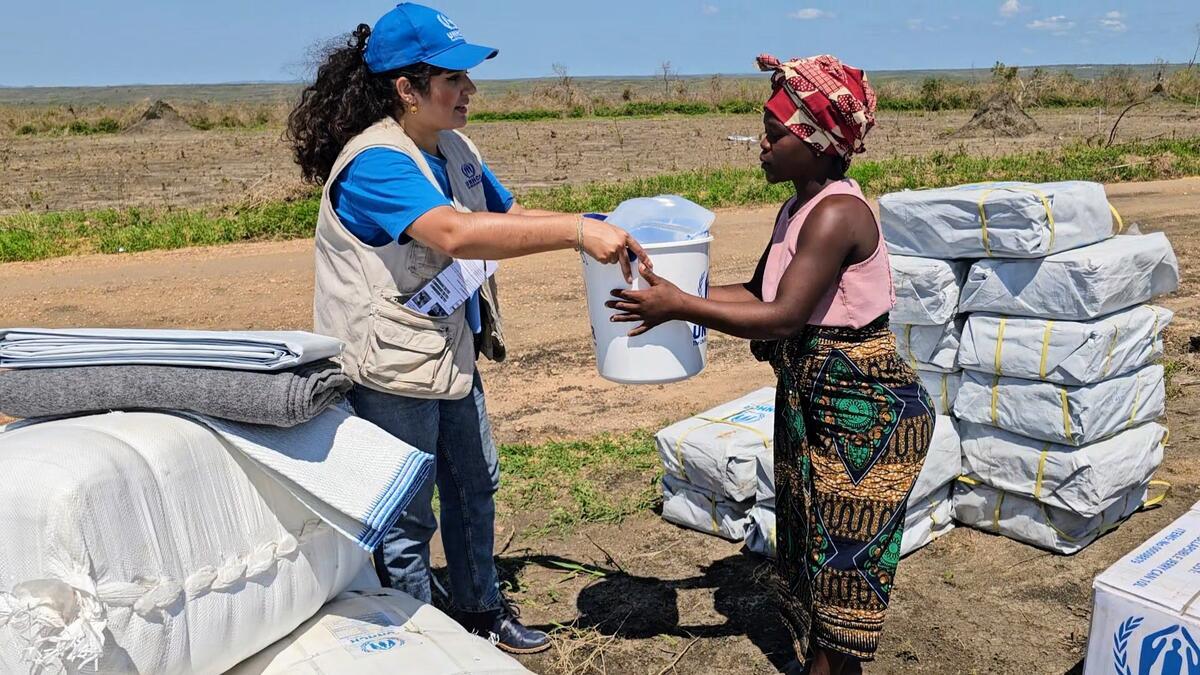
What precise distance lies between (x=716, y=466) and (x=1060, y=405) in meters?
1.18

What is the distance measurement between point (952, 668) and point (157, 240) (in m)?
9.31

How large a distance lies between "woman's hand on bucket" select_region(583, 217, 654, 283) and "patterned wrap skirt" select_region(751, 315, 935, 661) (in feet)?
1.65

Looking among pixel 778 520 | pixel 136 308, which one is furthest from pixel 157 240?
pixel 778 520

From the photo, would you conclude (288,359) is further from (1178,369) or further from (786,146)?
(1178,369)

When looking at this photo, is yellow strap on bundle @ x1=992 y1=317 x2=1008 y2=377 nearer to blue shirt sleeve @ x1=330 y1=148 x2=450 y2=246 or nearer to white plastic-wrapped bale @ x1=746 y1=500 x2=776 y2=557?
white plastic-wrapped bale @ x1=746 y1=500 x2=776 y2=557

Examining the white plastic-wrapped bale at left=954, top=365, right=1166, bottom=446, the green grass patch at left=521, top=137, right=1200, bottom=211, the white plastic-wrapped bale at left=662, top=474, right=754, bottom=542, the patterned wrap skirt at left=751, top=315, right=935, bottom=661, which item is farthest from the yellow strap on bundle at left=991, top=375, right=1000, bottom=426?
the green grass patch at left=521, top=137, right=1200, bottom=211

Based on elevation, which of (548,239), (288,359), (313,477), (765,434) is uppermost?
(548,239)

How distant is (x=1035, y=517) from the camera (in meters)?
3.67

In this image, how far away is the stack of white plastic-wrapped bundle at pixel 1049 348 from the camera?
3439 millimetres

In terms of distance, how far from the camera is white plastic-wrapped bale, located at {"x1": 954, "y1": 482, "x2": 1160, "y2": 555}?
11.9ft

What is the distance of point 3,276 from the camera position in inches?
359

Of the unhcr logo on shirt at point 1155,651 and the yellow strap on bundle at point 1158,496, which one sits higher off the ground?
the unhcr logo on shirt at point 1155,651

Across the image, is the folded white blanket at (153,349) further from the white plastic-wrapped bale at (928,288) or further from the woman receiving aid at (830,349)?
the white plastic-wrapped bale at (928,288)

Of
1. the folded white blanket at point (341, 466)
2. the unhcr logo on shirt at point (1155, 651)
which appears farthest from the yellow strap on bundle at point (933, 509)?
the folded white blanket at point (341, 466)
